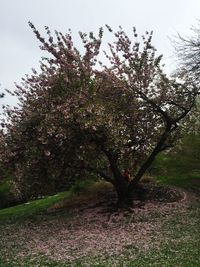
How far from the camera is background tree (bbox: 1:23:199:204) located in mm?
28516

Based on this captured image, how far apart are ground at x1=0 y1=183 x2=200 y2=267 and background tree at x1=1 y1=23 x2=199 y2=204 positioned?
2.72m

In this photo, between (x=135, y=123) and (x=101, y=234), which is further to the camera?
(x=135, y=123)

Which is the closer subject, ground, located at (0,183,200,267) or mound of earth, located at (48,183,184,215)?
ground, located at (0,183,200,267)

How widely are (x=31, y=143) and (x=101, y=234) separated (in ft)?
26.5

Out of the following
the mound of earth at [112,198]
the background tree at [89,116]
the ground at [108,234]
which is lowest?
the ground at [108,234]

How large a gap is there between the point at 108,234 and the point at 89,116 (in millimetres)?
7465

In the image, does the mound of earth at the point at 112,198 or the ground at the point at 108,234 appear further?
the mound of earth at the point at 112,198

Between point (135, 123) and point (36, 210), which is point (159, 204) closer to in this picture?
point (135, 123)

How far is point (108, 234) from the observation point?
26.0 metres

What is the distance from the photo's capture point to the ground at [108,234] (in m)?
20.6

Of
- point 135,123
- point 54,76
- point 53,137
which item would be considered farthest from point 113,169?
point 54,76

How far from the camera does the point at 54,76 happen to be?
1191 inches

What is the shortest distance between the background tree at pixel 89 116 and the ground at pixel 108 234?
8.92 feet

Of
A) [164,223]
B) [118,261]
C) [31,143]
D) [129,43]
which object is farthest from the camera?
[129,43]
